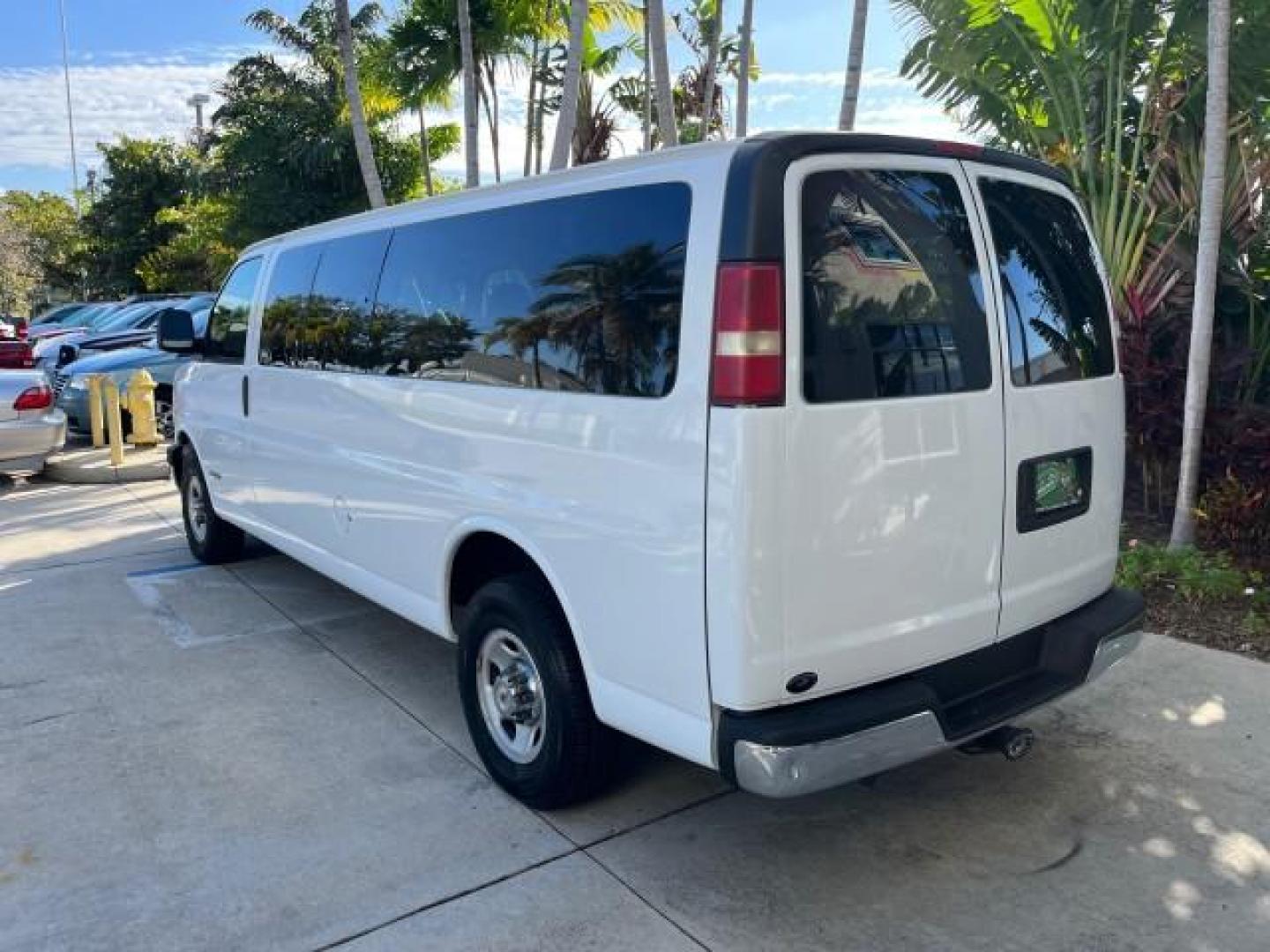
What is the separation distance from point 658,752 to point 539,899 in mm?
1026

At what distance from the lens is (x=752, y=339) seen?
99.1 inches

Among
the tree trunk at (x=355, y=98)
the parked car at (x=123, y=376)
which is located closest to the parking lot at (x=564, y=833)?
the tree trunk at (x=355, y=98)

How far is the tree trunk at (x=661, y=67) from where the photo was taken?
842 centimetres

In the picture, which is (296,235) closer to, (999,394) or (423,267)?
(423,267)

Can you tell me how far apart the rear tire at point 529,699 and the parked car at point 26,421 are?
23.7ft

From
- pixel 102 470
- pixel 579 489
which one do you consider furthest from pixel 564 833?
pixel 102 470

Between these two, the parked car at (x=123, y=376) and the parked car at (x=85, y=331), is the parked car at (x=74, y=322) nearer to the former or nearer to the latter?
the parked car at (x=85, y=331)

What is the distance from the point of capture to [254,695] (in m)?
4.55

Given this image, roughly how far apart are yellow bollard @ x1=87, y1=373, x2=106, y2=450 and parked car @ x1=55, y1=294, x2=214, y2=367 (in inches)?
105

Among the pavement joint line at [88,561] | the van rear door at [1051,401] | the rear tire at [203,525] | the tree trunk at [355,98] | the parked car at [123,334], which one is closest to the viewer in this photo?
the van rear door at [1051,401]

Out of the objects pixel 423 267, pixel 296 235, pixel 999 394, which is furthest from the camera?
pixel 296 235

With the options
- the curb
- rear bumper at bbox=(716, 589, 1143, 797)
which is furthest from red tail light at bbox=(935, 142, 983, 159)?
the curb

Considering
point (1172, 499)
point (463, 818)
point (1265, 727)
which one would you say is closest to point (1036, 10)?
point (1172, 499)

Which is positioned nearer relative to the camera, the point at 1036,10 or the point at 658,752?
the point at 658,752
